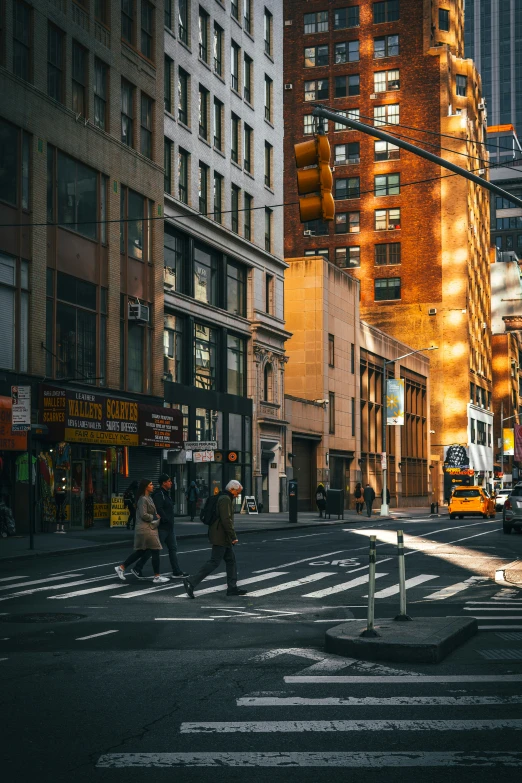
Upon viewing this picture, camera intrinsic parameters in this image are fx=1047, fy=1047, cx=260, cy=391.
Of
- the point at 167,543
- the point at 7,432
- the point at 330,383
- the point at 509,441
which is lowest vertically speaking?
the point at 167,543

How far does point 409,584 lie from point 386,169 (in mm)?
77878

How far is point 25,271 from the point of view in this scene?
33562 millimetres

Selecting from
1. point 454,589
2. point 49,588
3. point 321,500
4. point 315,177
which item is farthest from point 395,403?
point 315,177

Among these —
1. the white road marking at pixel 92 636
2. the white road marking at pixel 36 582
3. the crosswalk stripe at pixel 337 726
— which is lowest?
the white road marking at pixel 92 636

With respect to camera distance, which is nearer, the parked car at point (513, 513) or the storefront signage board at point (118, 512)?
the parked car at point (513, 513)

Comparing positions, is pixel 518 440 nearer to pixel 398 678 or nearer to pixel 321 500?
pixel 321 500

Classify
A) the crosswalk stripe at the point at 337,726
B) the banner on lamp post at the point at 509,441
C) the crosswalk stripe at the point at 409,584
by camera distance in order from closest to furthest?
the crosswalk stripe at the point at 337,726 → the crosswalk stripe at the point at 409,584 → the banner on lamp post at the point at 509,441

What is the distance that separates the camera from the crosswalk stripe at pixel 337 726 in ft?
24.5

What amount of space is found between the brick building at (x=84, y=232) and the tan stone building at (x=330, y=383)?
20111 mm

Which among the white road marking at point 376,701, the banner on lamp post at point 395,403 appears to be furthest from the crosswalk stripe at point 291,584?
the banner on lamp post at point 395,403

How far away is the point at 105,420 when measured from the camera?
36.5 m

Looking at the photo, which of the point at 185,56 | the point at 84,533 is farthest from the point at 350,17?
the point at 84,533

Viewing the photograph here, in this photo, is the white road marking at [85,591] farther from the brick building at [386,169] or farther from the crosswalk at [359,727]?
the brick building at [386,169]

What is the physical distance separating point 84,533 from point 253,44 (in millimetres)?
33997
